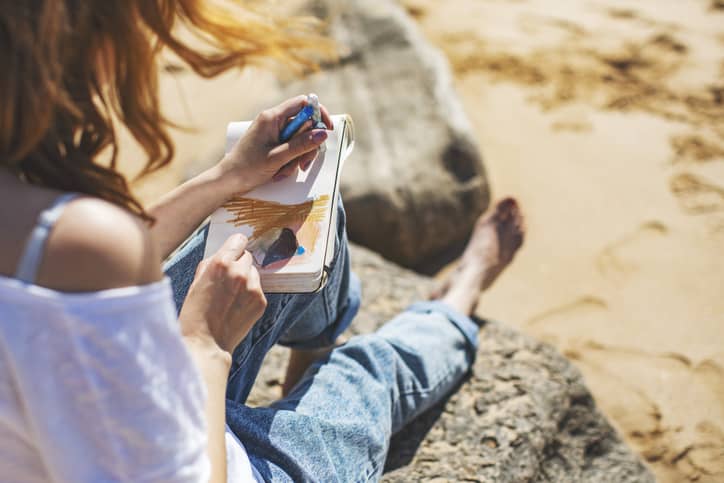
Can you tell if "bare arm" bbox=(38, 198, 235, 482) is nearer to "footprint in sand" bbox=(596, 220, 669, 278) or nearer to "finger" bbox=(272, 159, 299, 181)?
"finger" bbox=(272, 159, 299, 181)

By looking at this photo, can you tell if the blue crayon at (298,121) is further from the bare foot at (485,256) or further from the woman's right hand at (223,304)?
the bare foot at (485,256)

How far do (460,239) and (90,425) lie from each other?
2.22 meters

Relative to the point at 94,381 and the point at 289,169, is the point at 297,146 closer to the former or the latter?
the point at 289,169

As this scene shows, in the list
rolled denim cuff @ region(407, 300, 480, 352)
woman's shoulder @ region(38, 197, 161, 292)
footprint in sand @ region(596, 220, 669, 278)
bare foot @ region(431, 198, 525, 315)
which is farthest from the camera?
footprint in sand @ region(596, 220, 669, 278)

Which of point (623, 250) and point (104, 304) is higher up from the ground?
point (104, 304)

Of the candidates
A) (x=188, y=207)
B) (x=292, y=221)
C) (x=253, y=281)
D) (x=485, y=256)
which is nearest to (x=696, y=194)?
(x=485, y=256)

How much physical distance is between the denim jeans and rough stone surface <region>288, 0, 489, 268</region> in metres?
0.92

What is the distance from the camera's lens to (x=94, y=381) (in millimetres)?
799

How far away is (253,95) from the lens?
12.3 ft

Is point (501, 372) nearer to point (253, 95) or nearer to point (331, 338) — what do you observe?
point (331, 338)

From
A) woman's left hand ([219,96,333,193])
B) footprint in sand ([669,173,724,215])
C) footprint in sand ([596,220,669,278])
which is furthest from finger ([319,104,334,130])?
footprint in sand ([669,173,724,215])

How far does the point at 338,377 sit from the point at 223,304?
0.42 m

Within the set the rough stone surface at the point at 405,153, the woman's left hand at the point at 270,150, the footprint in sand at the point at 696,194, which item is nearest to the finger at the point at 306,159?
the woman's left hand at the point at 270,150

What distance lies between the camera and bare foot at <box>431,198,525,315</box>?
2068 millimetres
